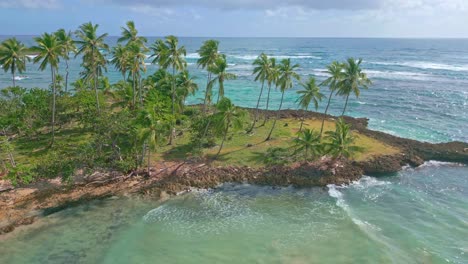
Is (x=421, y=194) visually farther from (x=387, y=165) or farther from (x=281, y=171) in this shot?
(x=281, y=171)

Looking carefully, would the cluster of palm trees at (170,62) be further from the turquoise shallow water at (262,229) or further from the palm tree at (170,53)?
the turquoise shallow water at (262,229)

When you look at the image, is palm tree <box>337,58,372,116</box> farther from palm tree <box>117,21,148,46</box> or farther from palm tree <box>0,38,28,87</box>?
palm tree <box>0,38,28,87</box>

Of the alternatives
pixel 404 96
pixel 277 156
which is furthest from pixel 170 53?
pixel 404 96

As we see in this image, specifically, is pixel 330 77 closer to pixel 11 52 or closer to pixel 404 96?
pixel 11 52

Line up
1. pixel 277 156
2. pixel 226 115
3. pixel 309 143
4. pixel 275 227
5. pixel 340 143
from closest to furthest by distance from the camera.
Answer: pixel 275 227 → pixel 226 115 → pixel 340 143 → pixel 309 143 → pixel 277 156

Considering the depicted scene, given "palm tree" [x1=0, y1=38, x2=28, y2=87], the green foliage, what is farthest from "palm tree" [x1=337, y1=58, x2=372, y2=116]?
"palm tree" [x1=0, y1=38, x2=28, y2=87]

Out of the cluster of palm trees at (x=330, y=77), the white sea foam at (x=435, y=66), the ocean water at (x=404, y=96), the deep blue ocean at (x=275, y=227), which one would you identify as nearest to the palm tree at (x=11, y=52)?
the deep blue ocean at (x=275, y=227)
